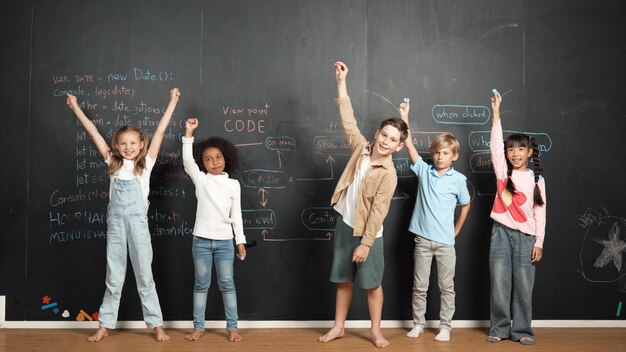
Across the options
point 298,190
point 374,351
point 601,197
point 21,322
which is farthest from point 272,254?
point 601,197

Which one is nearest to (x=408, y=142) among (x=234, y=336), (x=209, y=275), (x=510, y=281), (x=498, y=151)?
(x=498, y=151)

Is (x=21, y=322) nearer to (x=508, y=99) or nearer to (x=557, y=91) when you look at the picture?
(x=508, y=99)

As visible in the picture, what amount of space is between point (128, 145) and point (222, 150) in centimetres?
53

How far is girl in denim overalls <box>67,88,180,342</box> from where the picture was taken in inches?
143

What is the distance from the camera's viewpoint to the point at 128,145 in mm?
3684

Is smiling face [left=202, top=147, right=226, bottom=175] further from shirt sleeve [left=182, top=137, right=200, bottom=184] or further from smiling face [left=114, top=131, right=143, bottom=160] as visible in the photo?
smiling face [left=114, top=131, right=143, bottom=160]

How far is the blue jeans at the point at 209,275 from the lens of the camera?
365 centimetres

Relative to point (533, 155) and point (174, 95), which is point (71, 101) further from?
point (533, 155)

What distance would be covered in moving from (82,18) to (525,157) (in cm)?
279

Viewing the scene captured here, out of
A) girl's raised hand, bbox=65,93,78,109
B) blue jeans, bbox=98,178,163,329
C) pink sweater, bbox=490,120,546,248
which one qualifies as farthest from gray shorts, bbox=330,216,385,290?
girl's raised hand, bbox=65,93,78,109

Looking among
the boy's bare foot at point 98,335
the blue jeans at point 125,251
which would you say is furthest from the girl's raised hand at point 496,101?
the boy's bare foot at point 98,335

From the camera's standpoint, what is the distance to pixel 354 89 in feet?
13.4

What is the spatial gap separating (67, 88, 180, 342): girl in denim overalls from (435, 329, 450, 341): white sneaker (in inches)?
60.6

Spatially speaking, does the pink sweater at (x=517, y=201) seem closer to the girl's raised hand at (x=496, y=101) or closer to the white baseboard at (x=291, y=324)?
the girl's raised hand at (x=496, y=101)
